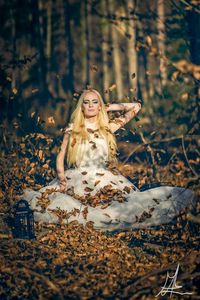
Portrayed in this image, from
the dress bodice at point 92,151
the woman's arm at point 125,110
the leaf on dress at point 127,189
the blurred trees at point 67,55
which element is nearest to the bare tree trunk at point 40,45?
the blurred trees at point 67,55

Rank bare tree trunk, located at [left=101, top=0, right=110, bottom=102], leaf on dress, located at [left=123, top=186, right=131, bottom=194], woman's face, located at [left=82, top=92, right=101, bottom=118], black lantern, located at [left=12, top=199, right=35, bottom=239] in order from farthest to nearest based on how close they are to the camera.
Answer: bare tree trunk, located at [left=101, top=0, right=110, bottom=102] < woman's face, located at [left=82, top=92, right=101, bottom=118] < leaf on dress, located at [left=123, top=186, right=131, bottom=194] < black lantern, located at [left=12, top=199, right=35, bottom=239]

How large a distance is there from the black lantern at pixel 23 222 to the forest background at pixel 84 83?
2.55ft

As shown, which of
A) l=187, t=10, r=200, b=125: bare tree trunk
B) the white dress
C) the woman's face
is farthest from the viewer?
l=187, t=10, r=200, b=125: bare tree trunk

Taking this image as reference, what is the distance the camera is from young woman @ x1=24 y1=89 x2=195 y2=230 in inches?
214

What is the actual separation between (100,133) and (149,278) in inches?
107

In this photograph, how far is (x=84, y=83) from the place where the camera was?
47.6 feet

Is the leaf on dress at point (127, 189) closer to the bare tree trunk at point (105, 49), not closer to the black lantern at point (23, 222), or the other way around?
the black lantern at point (23, 222)

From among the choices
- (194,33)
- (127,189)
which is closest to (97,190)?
(127,189)

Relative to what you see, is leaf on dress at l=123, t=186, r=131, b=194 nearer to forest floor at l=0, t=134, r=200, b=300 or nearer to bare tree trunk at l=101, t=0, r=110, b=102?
forest floor at l=0, t=134, r=200, b=300

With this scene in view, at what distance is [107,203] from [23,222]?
1248 millimetres

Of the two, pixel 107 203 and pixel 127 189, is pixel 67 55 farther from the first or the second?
pixel 107 203

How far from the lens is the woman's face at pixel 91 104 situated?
6052 millimetres

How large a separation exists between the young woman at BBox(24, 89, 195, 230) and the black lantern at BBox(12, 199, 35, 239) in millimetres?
309

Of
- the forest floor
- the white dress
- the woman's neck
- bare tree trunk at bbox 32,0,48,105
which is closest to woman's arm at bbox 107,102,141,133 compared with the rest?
the woman's neck
